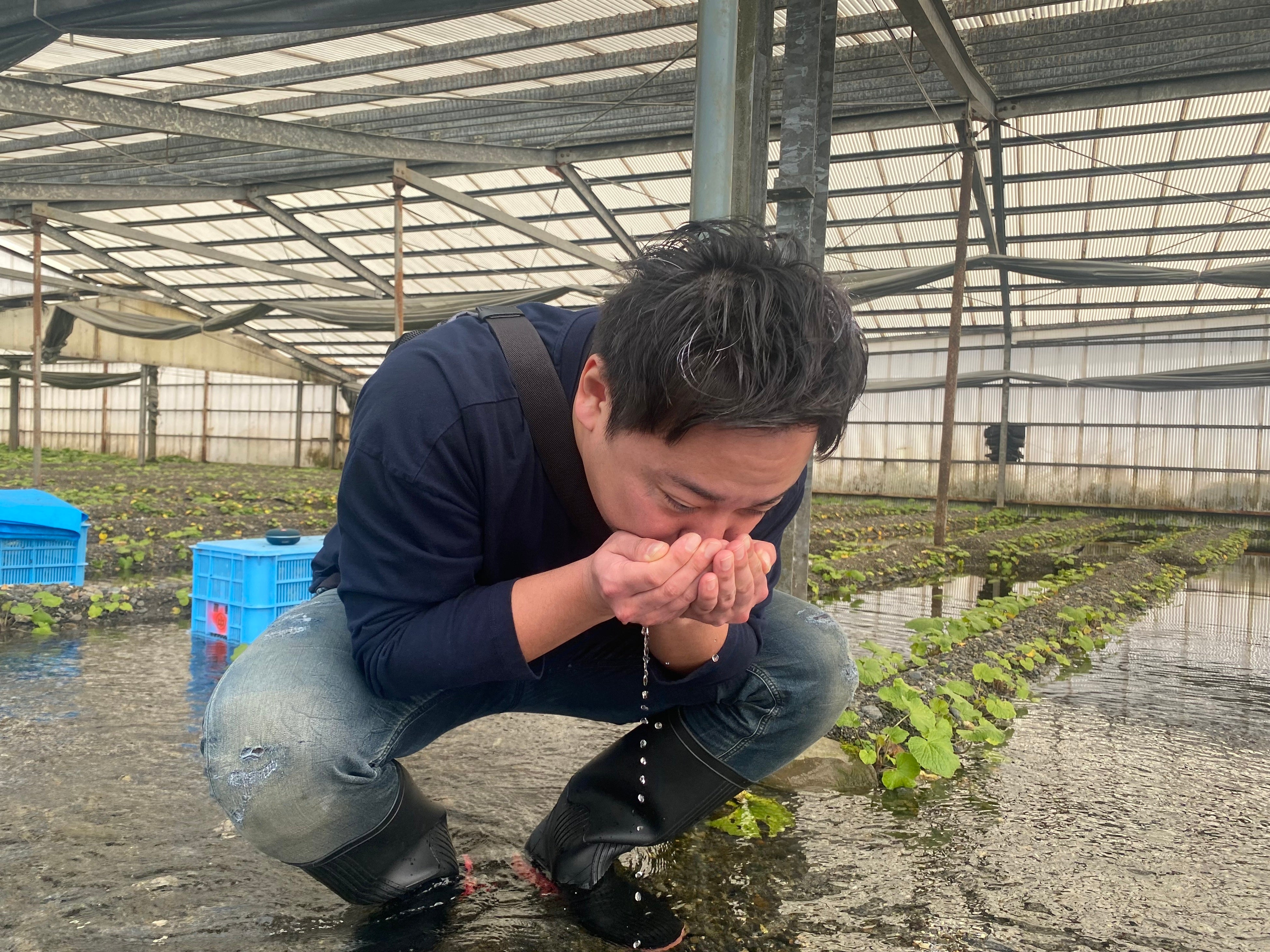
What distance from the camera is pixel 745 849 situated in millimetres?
2168

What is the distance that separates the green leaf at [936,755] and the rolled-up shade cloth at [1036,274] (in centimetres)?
1054

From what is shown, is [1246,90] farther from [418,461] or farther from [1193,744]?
[418,461]

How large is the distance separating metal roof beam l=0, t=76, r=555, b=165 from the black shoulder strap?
610 centimetres

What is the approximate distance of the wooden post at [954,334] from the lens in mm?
9219

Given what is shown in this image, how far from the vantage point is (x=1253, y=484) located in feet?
63.8

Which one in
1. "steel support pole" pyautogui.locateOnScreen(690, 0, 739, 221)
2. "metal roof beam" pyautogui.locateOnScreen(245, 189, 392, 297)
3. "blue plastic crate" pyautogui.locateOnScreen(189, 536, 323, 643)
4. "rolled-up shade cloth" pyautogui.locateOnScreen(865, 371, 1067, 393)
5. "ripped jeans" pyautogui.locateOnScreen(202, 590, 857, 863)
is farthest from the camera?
"rolled-up shade cloth" pyautogui.locateOnScreen(865, 371, 1067, 393)

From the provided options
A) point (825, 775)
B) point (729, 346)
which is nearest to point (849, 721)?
point (825, 775)

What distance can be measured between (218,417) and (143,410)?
4.22 metres

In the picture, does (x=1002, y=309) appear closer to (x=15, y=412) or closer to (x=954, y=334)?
(x=954, y=334)

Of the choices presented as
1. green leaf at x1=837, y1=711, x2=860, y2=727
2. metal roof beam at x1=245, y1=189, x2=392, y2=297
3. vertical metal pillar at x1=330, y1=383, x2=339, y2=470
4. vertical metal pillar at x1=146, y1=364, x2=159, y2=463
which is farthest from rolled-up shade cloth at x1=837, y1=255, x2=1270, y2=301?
vertical metal pillar at x1=146, y1=364, x2=159, y2=463

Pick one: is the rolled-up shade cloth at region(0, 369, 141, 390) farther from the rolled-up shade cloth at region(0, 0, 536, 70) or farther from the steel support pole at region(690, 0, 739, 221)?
the steel support pole at region(690, 0, 739, 221)

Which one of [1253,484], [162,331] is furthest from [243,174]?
[1253,484]

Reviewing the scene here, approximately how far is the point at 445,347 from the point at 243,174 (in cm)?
1350

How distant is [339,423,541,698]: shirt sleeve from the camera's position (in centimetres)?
145
